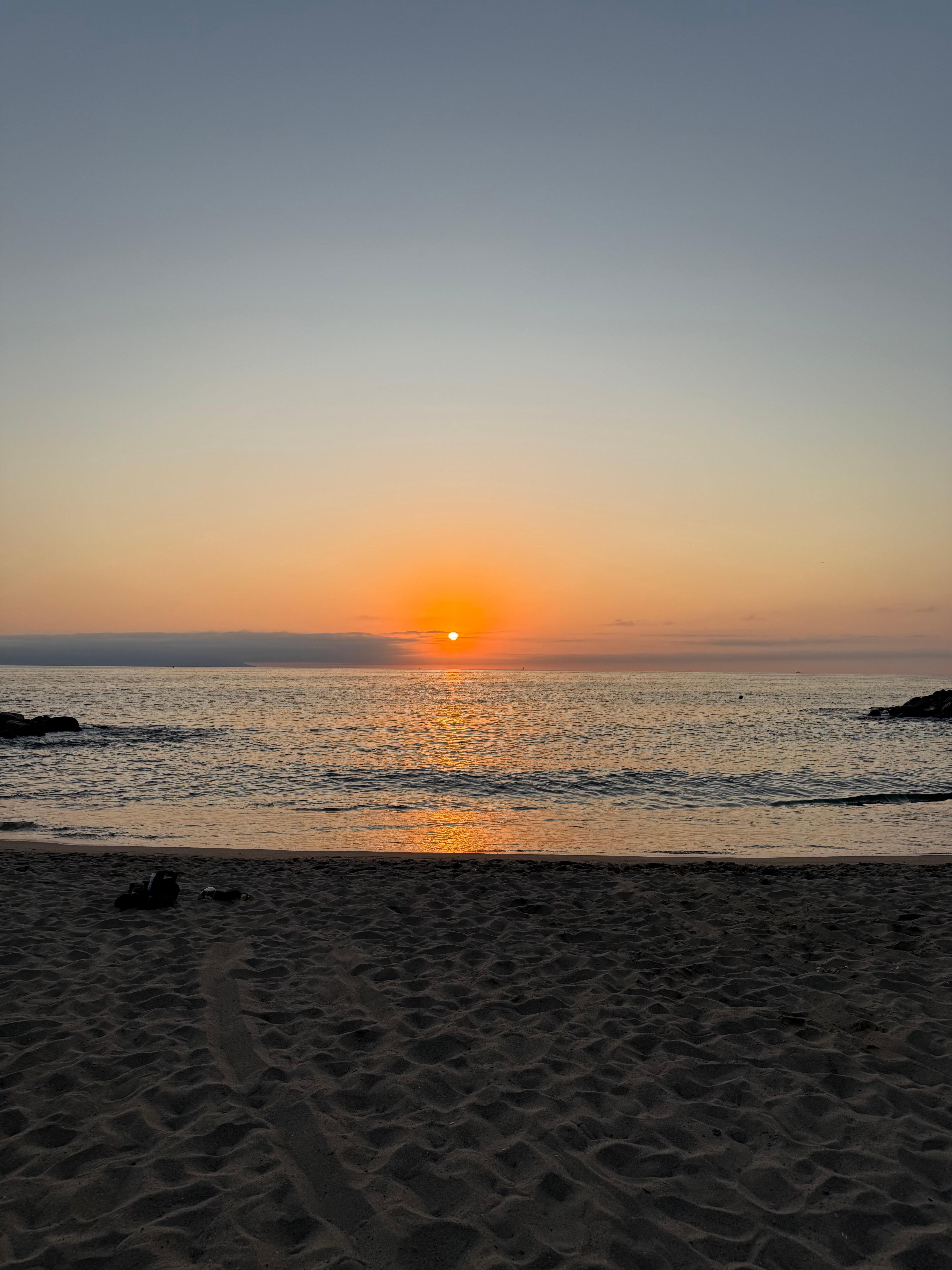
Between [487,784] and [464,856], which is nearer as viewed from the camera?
[464,856]

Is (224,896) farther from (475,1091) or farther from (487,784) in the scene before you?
(487,784)

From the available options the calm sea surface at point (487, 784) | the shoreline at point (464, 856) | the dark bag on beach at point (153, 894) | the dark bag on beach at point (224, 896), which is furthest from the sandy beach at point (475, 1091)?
the calm sea surface at point (487, 784)

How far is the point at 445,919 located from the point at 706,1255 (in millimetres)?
6164

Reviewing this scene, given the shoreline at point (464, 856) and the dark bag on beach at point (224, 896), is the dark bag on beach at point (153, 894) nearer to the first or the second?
the dark bag on beach at point (224, 896)

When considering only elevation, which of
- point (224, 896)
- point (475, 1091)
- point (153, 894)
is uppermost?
point (475, 1091)

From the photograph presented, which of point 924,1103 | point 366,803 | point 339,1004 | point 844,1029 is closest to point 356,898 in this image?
point 339,1004

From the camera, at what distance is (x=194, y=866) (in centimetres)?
1352

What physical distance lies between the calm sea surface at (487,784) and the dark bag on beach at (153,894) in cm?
645

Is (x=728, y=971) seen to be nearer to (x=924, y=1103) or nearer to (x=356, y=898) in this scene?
(x=924, y=1103)

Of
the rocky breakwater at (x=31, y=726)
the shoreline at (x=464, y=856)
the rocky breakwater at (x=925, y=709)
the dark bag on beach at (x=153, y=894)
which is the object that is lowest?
the rocky breakwater at (x=925, y=709)

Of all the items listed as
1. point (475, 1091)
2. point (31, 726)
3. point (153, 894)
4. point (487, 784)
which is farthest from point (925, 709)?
point (475, 1091)

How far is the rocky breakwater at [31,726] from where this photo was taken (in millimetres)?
41531

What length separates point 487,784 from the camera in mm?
27391

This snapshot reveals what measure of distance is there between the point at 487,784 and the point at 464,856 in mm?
12293
